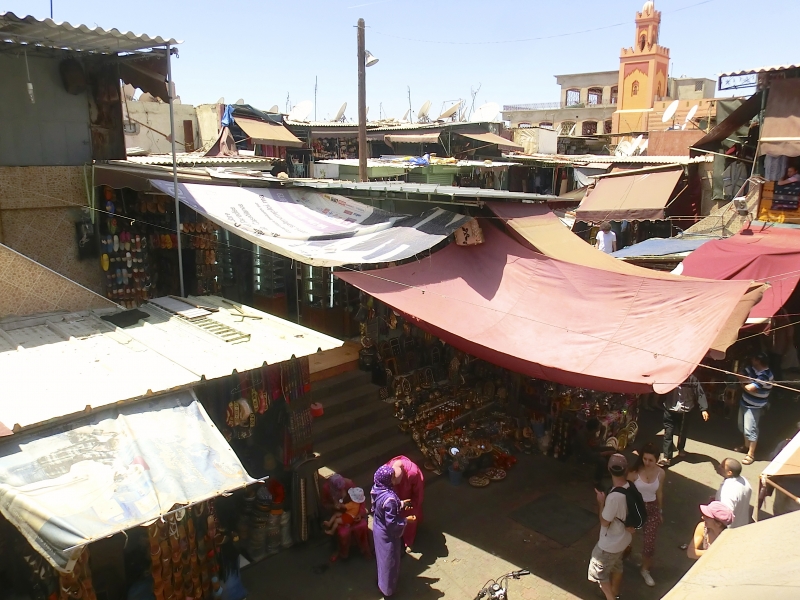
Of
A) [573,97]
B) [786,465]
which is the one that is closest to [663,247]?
[786,465]

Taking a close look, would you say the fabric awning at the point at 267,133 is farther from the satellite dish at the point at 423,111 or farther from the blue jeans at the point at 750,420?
the blue jeans at the point at 750,420

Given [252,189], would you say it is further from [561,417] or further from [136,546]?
[561,417]

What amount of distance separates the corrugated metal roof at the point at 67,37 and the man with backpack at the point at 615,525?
22.0 ft

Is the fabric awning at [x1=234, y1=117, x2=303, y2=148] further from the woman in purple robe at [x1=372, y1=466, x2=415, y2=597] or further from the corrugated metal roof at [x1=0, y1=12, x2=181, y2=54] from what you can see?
the woman in purple robe at [x1=372, y1=466, x2=415, y2=597]

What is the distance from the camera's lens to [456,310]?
257 inches

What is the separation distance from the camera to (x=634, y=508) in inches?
205

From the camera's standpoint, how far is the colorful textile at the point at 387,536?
215 inches

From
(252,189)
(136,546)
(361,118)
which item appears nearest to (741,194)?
(361,118)

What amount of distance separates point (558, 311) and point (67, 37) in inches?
249

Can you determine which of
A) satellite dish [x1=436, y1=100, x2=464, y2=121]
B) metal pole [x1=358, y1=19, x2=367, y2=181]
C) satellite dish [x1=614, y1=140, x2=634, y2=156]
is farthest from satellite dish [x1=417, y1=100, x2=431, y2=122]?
metal pole [x1=358, y1=19, x2=367, y2=181]

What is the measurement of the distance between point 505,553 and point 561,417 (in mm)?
2545

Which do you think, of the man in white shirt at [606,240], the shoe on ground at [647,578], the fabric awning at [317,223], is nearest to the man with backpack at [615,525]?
the shoe on ground at [647,578]

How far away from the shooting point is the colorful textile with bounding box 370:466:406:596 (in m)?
5.46

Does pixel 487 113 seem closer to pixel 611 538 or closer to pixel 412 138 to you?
pixel 412 138
